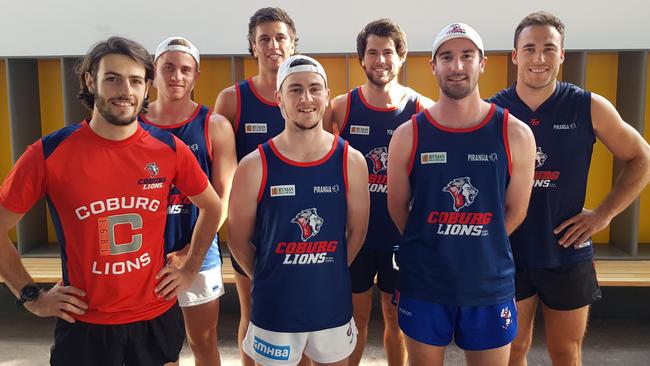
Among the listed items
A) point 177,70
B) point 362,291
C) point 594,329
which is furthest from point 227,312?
point 594,329

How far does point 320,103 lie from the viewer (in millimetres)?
1915

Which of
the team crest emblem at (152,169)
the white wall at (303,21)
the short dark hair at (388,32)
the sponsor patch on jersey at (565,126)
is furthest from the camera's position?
the white wall at (303,21)

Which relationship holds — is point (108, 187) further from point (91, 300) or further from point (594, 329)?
point (594, 329)

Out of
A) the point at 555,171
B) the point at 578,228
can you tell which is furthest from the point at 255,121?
the point at 578,228

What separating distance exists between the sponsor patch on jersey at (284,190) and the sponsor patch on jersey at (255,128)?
2.34 feet

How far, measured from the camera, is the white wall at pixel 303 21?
390cm

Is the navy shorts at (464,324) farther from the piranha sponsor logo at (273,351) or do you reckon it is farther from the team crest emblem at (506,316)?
the piranha sponsor logo at (273,351)

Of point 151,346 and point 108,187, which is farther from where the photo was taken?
point 151,346

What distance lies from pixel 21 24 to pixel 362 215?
11.0 feet

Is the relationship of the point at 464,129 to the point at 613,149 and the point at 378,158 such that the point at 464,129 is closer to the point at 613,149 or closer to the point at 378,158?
the point at 378,158

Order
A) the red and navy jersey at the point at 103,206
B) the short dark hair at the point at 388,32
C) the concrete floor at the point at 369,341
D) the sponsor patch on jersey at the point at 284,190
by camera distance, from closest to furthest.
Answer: the red and navy jersey at the point at 103,206 < the sponsor patch on jersey at the point at 284,190 < the short dark hair at the point at 388,32 < the concrete floor at the point at 369,341

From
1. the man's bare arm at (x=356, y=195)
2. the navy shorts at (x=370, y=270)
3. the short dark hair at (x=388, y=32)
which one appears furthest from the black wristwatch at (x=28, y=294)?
the short dark hair at (x=388, y=32)

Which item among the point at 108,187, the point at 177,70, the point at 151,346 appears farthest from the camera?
the point at 177,70

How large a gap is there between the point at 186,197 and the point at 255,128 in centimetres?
45
